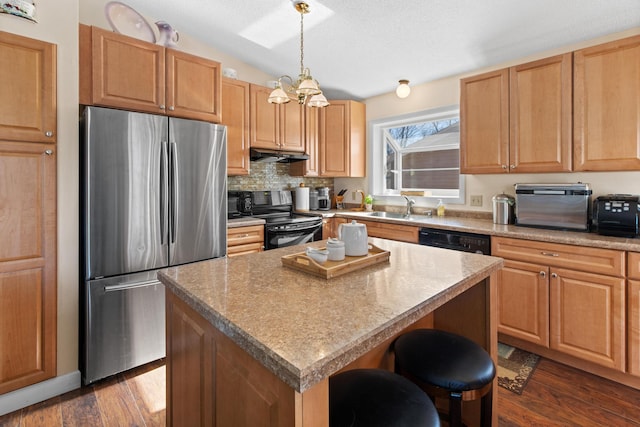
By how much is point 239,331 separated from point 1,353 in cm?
192

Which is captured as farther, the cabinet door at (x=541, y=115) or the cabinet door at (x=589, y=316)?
the cabinet door at (x=541, y=115)

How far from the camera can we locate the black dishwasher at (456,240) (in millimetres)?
2469

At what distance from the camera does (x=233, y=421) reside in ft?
2.91

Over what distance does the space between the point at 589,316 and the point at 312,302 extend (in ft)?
6.82

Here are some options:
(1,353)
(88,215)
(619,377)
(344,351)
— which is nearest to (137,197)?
(88,215)

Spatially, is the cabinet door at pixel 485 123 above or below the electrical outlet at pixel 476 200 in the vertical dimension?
above

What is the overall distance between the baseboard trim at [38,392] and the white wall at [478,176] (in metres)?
3.35

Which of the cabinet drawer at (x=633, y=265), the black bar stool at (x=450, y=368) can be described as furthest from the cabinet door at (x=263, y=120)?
the cabinet drawer at (x=633, y=265)

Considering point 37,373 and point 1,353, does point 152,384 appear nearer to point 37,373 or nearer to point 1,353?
point 37,373

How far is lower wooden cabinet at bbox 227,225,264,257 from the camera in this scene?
289 cm

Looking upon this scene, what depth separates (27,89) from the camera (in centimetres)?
180

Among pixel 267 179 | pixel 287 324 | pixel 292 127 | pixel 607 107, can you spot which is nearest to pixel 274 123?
pixel 292 127

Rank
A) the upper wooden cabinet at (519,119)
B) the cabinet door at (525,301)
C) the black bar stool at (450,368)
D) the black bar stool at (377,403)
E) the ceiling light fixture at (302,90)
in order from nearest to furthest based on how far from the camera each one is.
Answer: the black bar stool at (377,403)
the black bar stool at (450,368)
the ceiling light fixture at (302,90)
the cabinet door at (525,301)
the upper wooden cabinet at (519,119)

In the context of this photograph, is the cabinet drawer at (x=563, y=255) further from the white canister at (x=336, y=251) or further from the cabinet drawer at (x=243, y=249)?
the cabinet drawer at (x=243, y=249)
